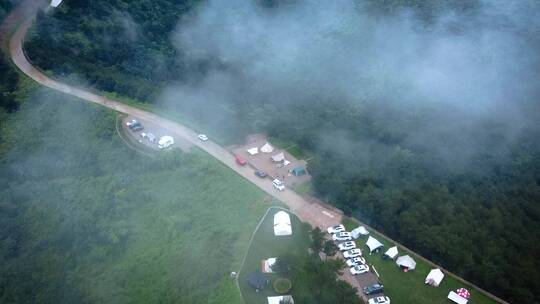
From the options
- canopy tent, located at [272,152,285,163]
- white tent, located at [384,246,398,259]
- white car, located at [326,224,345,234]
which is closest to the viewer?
white tent, located at [384,246,398,259]

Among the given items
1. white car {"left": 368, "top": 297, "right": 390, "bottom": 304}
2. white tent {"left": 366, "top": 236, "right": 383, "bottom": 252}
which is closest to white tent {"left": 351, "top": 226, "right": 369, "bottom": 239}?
white tent {"left": 366, "top": 236, "right": 383, "bottom": 252}

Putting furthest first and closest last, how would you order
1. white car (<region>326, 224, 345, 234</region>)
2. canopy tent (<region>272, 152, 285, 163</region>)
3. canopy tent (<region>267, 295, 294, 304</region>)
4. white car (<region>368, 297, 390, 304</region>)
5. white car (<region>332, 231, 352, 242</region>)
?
canopy tent (<region>272, 152, 285, 163</region>) < white car (<region>326, 224, 345, 234</region>) < white car (<region>332, 231, 352, 242</region>) < white car (<region>368, 297, 390, 304</region>) < canopy tent (<region>267, 295, 294, 304</region>)

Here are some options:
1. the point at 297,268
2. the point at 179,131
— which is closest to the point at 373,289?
the point at 297,268

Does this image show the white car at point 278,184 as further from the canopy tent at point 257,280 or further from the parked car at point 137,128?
the parked car at point 137,128

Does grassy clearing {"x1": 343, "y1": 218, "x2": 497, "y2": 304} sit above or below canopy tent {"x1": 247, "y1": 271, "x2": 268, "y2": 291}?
above

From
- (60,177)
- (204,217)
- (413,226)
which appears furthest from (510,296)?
(60,177)

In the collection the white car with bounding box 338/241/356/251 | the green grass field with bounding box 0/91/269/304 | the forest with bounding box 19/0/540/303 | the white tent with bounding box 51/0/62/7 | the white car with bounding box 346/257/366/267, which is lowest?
the green grass field with bounding box 0/91/269/304

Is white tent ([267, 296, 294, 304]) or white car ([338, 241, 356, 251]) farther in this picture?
white car ([338, 241, 356, 251])

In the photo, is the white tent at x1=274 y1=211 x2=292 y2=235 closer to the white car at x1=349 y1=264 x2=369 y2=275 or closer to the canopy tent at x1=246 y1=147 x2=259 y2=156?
the white car at x1=349 y1=264 x2=369 y2=275
